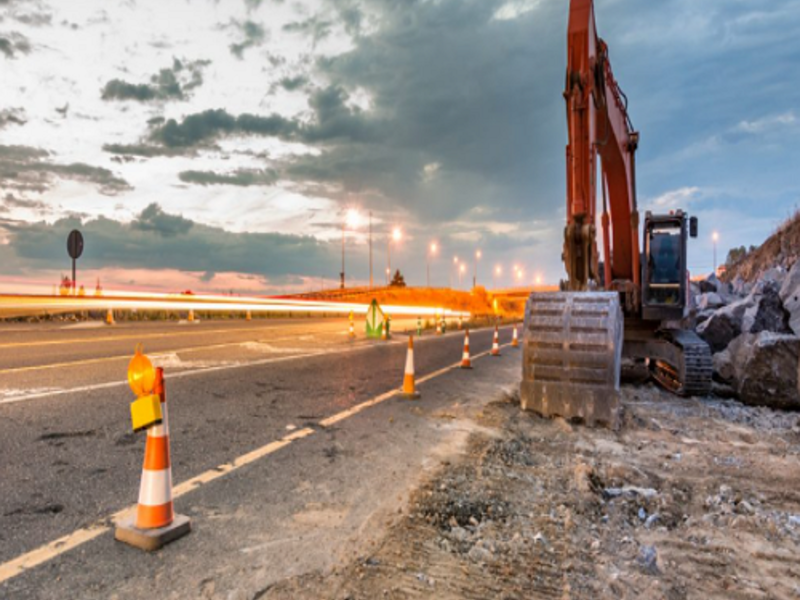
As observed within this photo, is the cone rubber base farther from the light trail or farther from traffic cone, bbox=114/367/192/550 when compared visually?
the light trail

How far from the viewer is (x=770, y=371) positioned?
8.62 meters

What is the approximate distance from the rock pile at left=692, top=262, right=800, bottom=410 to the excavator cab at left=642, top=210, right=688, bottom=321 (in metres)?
1.32

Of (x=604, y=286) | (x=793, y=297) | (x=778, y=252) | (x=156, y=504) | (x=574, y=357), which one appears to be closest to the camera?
(x=156, y=504)

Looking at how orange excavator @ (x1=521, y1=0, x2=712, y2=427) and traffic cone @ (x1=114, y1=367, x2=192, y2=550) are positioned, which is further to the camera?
orange excavator @ (x1=521, y1=0, x2=712, y2=427)

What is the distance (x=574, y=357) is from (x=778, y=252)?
1035 inches

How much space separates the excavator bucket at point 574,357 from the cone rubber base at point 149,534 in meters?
5.14

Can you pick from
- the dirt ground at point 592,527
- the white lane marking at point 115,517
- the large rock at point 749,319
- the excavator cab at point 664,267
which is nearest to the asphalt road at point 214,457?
the white lane marking at point 115,517

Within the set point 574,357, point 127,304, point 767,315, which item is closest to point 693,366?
point 574,357

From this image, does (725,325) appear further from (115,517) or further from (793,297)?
(115,517)

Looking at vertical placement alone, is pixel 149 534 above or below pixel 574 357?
below

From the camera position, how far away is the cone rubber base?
3346mm

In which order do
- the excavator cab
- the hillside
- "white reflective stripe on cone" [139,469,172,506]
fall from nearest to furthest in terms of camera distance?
1. "white reflective stripe on cone" [139,469,172,506]
2. the excavator cab
3. the hillside

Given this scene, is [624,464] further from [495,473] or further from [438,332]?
[438,332]

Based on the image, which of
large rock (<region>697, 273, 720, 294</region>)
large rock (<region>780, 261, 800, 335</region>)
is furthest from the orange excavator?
large rock (<region>697, 273, 720, 294</region>)
